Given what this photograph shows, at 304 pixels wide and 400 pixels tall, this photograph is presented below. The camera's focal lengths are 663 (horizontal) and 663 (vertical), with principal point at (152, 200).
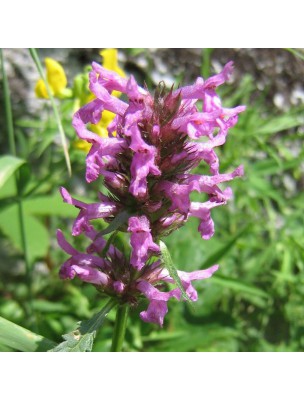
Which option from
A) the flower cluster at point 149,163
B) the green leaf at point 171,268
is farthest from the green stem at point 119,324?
the green leaf at point 171,268

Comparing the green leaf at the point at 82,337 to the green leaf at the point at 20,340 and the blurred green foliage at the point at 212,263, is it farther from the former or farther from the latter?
the blurred green foliage at the point at 212,263

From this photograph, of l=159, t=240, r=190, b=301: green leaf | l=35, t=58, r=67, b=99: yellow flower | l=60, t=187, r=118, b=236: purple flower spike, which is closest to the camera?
l=159, t=240, r=190, b=301: green leaf

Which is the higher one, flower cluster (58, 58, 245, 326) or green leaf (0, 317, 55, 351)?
flower cluster (58, 58, 245, 326)

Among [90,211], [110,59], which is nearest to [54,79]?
[110,59]

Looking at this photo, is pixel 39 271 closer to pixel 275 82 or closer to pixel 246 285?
pixel 246 285

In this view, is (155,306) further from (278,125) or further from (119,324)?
(278,125)

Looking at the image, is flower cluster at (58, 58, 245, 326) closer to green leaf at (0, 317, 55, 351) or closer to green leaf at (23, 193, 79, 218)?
green leaf at (0, 317, 55, 351)

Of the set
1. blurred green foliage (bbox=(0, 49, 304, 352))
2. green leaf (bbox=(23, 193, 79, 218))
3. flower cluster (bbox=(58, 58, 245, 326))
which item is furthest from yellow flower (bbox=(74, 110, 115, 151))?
flower cluster (bbox=(58, 58, 245, 326))
